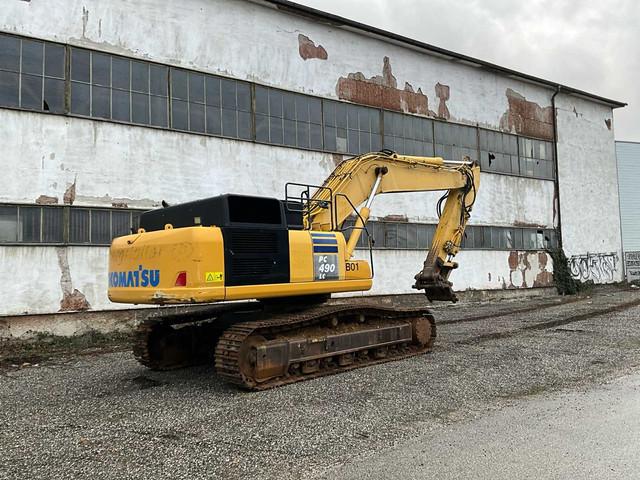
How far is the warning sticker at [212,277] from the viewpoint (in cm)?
706

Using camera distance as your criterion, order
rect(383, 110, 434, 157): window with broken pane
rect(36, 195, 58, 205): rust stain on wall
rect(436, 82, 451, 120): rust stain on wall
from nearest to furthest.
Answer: rect(36, 195, 58, 205): rust stain on wall → rect(383, 110, 434, 157): window with broken pane → rect(436, 82, 451, 120): rust stain on wall

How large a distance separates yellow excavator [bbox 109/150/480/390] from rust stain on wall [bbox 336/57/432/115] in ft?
27.5

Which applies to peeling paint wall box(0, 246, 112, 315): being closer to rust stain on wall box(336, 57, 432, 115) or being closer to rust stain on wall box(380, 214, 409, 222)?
rust stain on wall box(380, 214, 409, 222)

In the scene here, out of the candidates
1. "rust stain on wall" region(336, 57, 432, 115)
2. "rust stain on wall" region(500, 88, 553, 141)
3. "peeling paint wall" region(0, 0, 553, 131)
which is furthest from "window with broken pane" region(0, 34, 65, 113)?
"rust stain on wall" region(500, 88, 553, 141)

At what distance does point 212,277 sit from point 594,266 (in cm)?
2385

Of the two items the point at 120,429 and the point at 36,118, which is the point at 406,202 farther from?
the point at 120,429

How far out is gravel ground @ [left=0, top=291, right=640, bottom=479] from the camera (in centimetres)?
488

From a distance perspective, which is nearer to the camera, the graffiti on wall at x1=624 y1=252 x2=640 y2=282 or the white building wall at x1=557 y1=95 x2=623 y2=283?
the white building wall at x1=557 y1=95 x2=623 y2=283

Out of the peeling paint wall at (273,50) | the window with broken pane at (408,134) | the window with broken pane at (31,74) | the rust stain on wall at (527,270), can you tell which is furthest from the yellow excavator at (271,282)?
the rust stain on wall at (527,270)

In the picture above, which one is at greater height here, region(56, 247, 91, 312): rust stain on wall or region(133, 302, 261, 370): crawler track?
region(56, 247, 91, 312): rust stain on wall

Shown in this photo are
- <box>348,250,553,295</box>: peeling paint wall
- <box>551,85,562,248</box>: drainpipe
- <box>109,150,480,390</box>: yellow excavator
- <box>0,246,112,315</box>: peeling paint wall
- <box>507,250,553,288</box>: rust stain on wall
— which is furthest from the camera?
<box>551,85,562,248</box>: drainpipe

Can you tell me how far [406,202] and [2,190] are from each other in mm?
12283

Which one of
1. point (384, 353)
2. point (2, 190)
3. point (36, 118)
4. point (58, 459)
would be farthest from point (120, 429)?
point (36, 118)

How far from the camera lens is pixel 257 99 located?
1619 cm
